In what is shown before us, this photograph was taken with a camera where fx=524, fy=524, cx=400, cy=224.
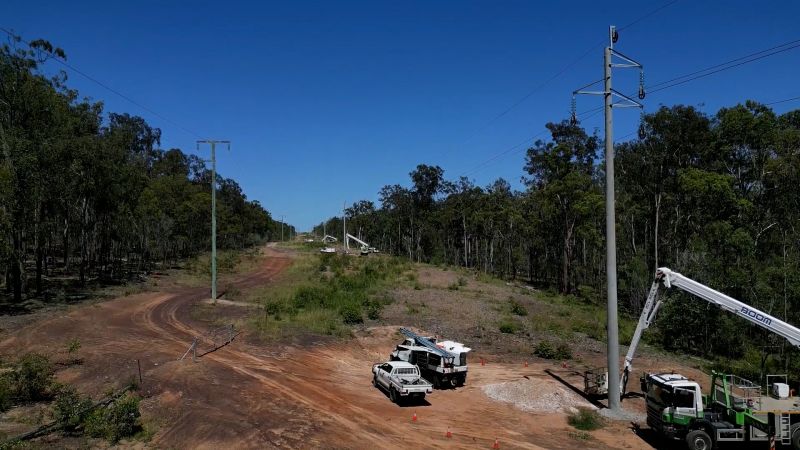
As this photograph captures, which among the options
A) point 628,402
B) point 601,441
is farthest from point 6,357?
point 628,402

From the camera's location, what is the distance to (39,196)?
39.9m

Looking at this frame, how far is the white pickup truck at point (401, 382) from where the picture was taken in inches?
891

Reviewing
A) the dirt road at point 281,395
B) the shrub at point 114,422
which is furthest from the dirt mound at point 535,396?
the shrub at point 114,422

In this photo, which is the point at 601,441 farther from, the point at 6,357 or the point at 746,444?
the point at 6,357

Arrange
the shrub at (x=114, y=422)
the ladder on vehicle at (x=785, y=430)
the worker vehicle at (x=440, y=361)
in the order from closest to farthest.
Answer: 1. the shrub at (x=114, y=422)
2. the ladder on vehicle at (x=785, y=430)
3. the worker vehicle at (x=440, y=361)

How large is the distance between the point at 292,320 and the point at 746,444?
96.0 feet

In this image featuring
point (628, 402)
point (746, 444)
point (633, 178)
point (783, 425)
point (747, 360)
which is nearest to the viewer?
point (783, 425)

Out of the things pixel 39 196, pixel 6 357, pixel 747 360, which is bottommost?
pixel 747 360

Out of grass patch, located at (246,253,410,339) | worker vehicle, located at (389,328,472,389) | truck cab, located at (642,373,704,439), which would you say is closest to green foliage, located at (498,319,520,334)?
grass patch, located at (246,253,410,339)

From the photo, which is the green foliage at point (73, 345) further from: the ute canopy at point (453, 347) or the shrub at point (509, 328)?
the shrub at point (509, 328)

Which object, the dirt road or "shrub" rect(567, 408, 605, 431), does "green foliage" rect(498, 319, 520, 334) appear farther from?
"shrub" rect(567, 408, 605, 431)

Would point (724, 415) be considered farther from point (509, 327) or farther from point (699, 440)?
point (509, 327)

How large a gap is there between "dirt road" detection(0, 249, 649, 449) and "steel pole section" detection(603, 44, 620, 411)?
1.83m

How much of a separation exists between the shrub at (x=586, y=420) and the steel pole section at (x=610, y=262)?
1.20m
